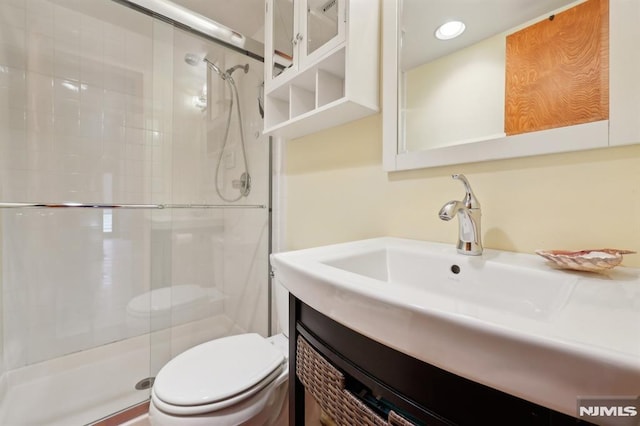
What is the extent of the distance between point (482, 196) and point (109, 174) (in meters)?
1.98

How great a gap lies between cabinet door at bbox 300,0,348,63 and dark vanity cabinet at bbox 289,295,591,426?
86 cm

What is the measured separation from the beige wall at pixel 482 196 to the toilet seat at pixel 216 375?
520mm

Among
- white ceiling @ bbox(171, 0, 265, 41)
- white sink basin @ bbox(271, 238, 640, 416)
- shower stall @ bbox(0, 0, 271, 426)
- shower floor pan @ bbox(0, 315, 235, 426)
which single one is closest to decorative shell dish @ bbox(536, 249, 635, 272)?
white sink basin @ bbox(271, 238, 640, 416)

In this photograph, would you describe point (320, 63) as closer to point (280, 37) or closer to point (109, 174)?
point (280, 37)

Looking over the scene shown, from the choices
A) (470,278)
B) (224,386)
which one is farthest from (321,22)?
(224,386)

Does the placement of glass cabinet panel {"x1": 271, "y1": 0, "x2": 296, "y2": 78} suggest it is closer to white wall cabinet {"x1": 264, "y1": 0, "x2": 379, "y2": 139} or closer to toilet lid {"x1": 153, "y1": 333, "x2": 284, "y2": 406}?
white wall cabinet {"x1": 264, "y1": 0, "x2": 379, "y2": 139}

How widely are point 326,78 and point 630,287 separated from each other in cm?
100

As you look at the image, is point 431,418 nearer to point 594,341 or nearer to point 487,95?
point 594,341

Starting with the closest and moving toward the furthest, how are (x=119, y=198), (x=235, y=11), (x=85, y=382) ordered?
(x=85, y=382)
(x=235, y=11)
(x=119, y=198)

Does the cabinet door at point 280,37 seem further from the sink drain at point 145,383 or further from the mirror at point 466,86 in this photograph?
the sink drain at point 145,383

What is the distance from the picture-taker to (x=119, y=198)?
1641mm

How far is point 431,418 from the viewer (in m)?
0.34

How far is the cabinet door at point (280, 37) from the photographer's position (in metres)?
1.07

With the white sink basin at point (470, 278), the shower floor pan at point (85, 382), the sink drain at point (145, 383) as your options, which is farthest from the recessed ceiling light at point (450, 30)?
the sink drain at point (145, 383)
